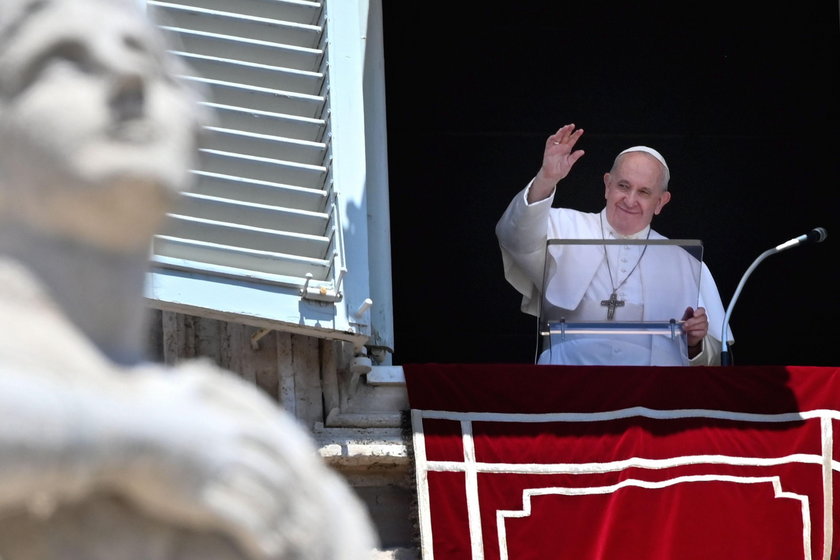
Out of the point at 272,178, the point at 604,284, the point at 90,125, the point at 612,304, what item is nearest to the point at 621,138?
the point at 604,284

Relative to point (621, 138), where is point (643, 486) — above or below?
below

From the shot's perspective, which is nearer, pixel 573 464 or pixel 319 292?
pixel 319 292

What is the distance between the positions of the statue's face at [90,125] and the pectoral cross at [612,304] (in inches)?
177

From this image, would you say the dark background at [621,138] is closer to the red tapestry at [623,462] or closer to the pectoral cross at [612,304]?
the pectoral cross at [612,304]

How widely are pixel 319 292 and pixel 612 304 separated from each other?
4.52ft

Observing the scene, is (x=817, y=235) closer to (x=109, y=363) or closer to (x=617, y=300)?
(x=617, y=300)

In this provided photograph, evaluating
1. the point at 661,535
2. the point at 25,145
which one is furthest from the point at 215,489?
the point at 661,535

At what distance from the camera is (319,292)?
205 inches

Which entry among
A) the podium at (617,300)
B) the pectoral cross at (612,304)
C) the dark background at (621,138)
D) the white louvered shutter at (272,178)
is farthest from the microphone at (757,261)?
the dark background at (621,138)

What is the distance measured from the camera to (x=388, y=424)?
5656 millimetres

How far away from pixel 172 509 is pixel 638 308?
477 cm

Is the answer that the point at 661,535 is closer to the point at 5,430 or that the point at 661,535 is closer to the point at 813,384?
the point at 813,384

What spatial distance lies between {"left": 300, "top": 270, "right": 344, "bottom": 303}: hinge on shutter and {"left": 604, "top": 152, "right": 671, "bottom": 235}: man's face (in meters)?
1.90

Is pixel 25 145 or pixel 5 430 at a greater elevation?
pixel 25 145
